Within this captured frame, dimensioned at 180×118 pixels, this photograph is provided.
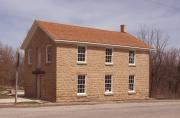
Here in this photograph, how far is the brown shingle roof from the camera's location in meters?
35.2

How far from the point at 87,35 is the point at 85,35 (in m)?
0.29

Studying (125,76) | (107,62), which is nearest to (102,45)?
(107,62)

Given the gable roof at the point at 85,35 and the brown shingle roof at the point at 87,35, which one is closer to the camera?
the gable roof at the point at 85,35

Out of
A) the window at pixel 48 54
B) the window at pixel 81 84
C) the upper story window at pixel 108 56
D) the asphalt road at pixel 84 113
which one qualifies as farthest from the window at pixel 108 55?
the asphalt road at pixel 84 113

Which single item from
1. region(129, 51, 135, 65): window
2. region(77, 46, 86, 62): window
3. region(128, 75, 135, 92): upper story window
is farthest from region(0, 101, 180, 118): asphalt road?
region(129, 51, 135, 65): window

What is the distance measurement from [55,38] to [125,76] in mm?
9110

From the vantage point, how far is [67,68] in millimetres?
34406

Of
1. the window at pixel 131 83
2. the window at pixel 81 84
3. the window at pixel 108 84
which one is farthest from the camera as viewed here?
the window at pixel 131 83

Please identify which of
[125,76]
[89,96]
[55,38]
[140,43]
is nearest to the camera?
[55,38]

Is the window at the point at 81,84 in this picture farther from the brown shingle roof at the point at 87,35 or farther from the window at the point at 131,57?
the window at the point at 131,57

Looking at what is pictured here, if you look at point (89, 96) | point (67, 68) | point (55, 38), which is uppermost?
point (55, 38)

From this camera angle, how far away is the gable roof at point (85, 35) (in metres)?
34.9

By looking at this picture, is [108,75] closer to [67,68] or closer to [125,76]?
[125,76]

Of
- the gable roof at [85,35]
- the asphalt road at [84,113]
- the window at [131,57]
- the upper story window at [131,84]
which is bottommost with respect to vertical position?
the asphalt road at [84,113]
